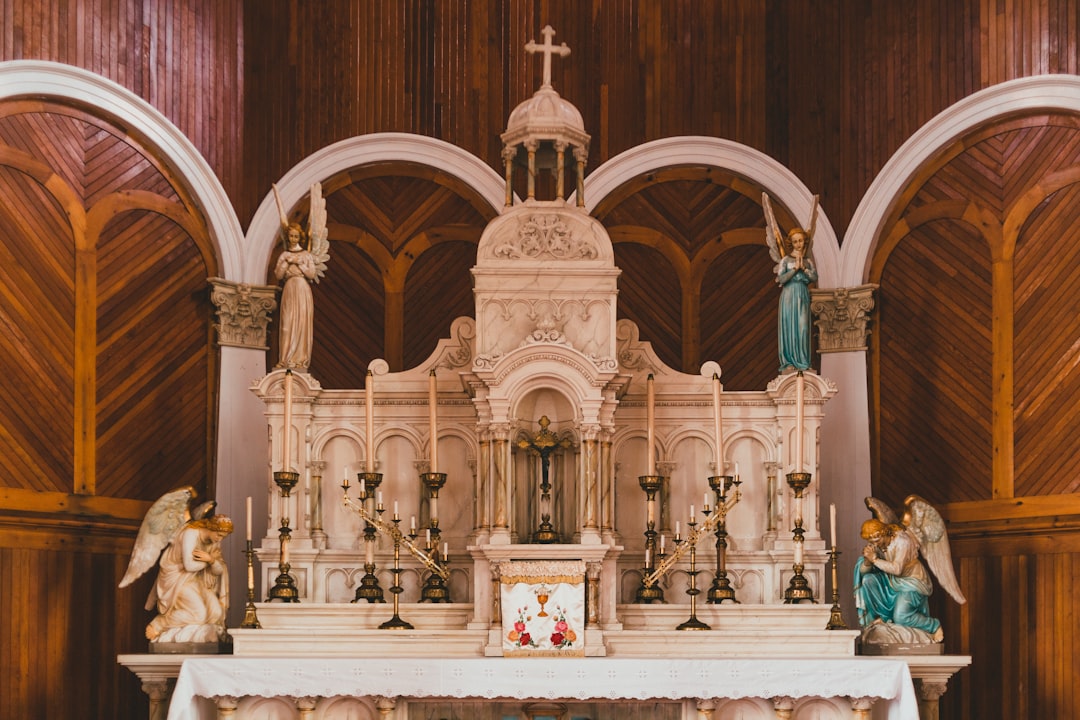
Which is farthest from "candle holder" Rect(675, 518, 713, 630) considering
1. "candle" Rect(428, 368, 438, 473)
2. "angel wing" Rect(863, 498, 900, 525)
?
"candle" Rect(428, 368, 438, 473)

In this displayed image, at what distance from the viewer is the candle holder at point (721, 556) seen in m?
11.4

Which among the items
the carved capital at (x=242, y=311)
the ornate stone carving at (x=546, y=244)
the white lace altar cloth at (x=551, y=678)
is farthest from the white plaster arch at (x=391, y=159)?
the white lace altar cloth at (x=551, y=678)

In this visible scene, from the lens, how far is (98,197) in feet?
42.4

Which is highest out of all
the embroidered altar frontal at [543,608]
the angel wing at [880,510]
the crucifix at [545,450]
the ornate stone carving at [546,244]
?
the ornate stone carving at [546,244]

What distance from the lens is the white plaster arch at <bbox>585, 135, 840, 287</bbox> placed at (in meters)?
14.2

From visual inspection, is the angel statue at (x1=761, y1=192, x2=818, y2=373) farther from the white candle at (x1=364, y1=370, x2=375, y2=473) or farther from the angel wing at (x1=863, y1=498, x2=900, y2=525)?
the white candle at (x1=364, y1=370, x2=375, y2=473)

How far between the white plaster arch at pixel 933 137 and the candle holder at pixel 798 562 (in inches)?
112

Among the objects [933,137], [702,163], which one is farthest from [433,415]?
[933,137]

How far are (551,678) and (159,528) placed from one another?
3035 mm

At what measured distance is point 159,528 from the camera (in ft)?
37.8

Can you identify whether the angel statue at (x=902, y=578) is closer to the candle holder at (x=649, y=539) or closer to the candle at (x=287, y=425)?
the candle holder at (x=649, y=539)

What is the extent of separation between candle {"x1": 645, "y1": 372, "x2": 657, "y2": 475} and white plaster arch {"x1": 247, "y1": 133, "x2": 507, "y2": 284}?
2974 mm

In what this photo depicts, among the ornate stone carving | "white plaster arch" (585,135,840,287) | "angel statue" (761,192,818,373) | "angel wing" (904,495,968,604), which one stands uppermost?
"white plaster arch" (585,135,840,287)

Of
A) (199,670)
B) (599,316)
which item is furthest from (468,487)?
(199,670)
